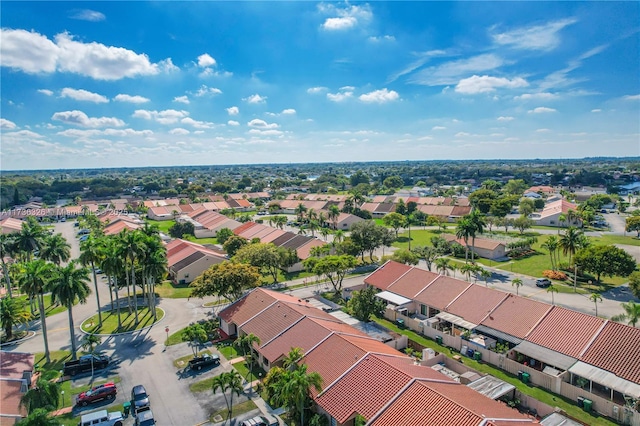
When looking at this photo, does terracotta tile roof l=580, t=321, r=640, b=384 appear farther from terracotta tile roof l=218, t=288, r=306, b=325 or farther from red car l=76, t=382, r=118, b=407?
red car l=76, t=382, r=118, b=407

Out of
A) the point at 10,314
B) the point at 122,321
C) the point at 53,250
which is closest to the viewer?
the point at 10,314

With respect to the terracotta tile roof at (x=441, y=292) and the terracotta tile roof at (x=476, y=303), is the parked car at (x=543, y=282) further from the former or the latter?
the terracotta tile roof at (x=476, y=303)

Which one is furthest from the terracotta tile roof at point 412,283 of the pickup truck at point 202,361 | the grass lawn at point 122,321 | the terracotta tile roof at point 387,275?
the grass lawn at point 122,321

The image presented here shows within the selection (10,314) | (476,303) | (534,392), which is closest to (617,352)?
(534,392)

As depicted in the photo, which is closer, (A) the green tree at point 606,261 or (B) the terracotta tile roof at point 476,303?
(B) the terracotta tile roof at point 476,303

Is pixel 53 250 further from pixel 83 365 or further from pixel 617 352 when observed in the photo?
pixel 617 352

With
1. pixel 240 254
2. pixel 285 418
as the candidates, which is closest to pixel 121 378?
pixel 285 418

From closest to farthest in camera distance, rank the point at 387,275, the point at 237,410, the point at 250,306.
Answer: the point at 237,410 → the point at 250,306 → the point at 387,275
